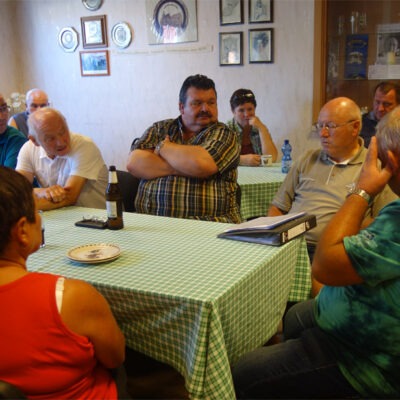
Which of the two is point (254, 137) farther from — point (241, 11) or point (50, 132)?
point (50, 132)

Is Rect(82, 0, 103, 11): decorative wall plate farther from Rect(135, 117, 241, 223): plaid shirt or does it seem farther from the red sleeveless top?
the red sleeveless top

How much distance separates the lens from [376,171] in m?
1.23

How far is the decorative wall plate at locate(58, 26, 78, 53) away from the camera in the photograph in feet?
17.1

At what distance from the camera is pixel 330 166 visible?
234 cm

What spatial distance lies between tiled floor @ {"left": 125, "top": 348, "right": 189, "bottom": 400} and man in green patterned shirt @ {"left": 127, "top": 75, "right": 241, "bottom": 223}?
0.73 metres

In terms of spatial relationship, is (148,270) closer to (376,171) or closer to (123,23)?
(376,171)

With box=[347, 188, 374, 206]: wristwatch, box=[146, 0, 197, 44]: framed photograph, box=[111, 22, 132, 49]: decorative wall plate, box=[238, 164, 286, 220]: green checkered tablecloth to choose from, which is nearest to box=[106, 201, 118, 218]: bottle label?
box=[347, 188, 374, 206]: wristwatch

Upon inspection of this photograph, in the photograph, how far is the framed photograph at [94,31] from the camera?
500cm

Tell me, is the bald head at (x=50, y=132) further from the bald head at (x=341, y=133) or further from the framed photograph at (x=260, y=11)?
the framed photograph at (x=260, y=11)

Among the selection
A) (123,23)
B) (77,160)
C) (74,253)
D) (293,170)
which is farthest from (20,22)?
(74,253)

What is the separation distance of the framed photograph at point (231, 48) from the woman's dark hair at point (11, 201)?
371 centimetres

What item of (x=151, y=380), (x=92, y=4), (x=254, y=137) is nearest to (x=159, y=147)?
(x=151, y=380)

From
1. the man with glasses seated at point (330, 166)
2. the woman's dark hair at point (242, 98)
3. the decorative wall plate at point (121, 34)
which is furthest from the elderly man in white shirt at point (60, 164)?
the decorative wall plate at point (121, 34)

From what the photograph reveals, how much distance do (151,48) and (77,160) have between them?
2.81 meters
